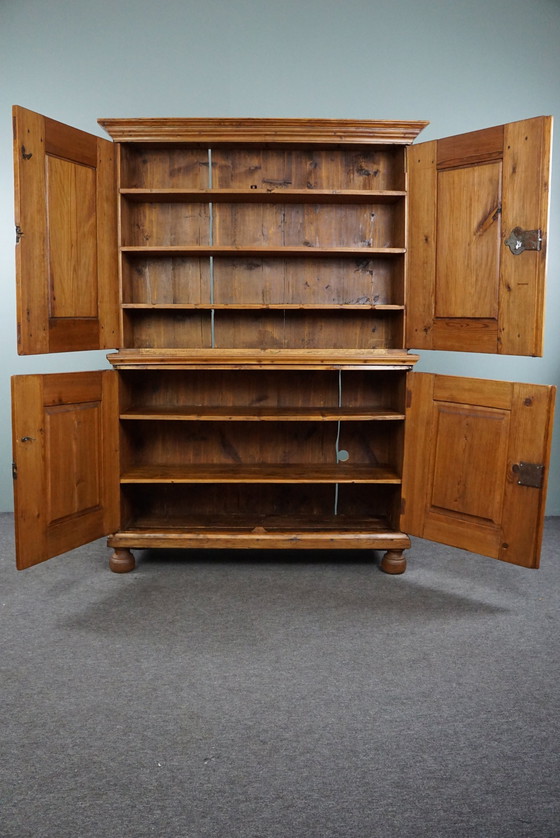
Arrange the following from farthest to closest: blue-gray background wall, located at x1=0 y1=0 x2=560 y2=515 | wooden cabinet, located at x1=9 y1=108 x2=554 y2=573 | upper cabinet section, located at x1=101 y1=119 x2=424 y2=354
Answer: blue-gray background wall, located at x1=0 y1=0 x2=560 y2=515 → upper cabinet section, located at x1=101 y1=119 x2=424 y2=354 → wooden cabinet, located at x1=9 y1=108 x2=554 y2=573

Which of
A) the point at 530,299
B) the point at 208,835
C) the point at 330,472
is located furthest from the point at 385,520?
the point at 208,835

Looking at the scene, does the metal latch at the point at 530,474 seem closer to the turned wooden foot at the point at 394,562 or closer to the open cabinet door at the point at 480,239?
the open cabinet door at the point at 480,239

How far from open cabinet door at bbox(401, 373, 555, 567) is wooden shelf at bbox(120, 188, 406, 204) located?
3.14 feet

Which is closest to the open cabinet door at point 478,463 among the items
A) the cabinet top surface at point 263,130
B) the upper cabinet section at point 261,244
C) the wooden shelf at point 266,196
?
the upper cabinet section at point 261,244

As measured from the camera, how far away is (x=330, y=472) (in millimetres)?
3740

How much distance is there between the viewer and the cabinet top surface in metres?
3.44

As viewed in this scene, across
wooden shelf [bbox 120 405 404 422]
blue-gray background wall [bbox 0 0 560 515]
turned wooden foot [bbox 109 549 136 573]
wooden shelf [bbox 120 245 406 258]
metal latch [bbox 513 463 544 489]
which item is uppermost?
blue-gray background wall [bbox 0 0 560 515]

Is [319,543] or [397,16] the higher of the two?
[397,16]

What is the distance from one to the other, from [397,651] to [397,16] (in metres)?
3.65

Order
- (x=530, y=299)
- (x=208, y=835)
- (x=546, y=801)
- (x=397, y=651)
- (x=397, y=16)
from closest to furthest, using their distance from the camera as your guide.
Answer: (x=208, y=835) < (x=546, y=801) < (x=397, y=651) < (x=530, y=299) < (x=397, y=16)

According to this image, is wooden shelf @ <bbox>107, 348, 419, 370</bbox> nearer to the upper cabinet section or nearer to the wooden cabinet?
the wooden cabinet

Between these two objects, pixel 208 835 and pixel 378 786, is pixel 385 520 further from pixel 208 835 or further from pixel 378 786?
pixel 208 835

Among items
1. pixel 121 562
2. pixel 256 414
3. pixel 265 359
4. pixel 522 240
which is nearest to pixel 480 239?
pixel 522 240

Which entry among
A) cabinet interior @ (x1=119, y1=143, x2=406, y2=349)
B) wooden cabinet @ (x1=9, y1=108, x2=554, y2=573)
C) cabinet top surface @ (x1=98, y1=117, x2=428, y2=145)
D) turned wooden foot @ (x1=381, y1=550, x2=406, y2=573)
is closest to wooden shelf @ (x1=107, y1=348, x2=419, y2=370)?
wooden cabinet @ (x1=9, y1=108, x2=554, y2=573)
